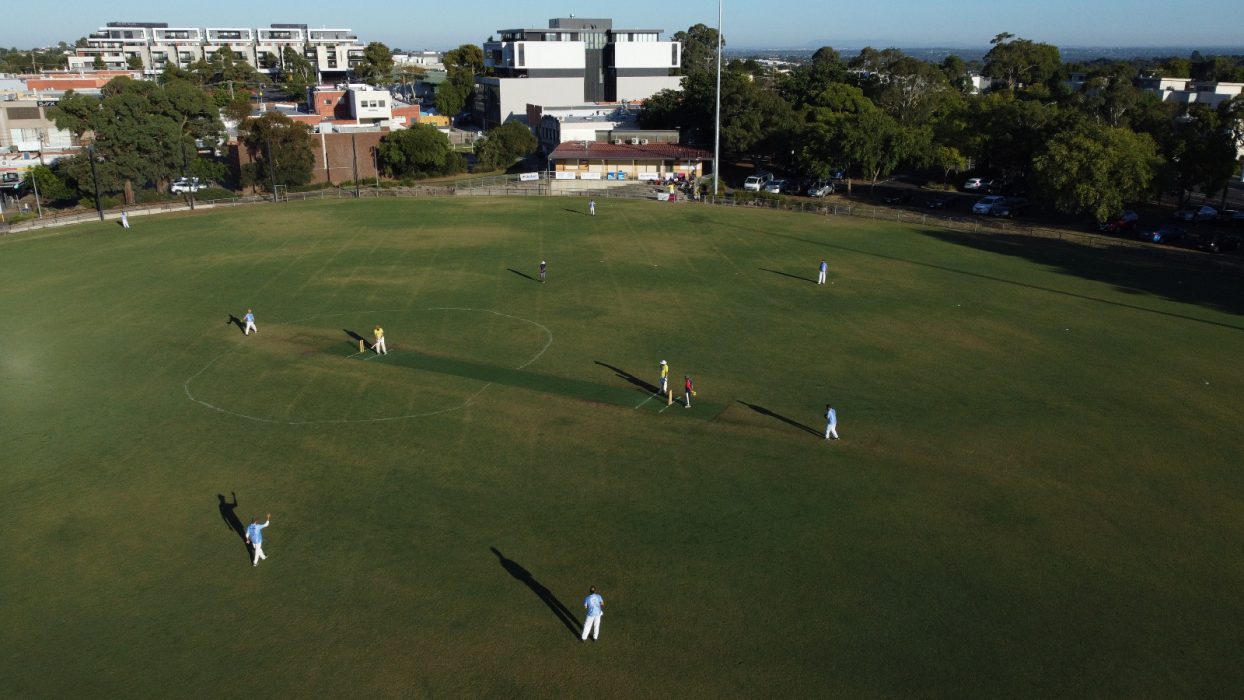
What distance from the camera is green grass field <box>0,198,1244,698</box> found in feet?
56.3

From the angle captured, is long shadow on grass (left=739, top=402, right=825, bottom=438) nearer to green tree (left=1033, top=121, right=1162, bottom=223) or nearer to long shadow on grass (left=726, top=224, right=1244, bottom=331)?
long shadow on grass (left=726, top=224, right=1244, bottom=331)

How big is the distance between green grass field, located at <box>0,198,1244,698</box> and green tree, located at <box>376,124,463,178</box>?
45081 millimetres

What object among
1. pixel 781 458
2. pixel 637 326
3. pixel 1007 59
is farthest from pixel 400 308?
pixel 1007 59

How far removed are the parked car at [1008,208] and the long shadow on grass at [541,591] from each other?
6106cm

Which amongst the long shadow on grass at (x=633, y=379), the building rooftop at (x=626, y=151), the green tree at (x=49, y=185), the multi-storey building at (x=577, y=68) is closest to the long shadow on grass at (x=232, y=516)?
the long shadow on grass at (x=633, y=379)

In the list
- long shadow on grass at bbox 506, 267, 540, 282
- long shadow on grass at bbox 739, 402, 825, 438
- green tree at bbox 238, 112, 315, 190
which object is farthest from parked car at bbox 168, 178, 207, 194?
long shadow on grass at bbox 739, 402, 825, 438

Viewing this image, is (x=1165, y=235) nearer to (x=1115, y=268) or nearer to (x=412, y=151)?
(x=1115, y=268)

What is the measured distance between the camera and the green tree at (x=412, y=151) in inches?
3457

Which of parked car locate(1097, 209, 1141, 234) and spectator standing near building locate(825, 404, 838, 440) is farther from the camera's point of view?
parked car locate(1097, 209, 1141, 234)

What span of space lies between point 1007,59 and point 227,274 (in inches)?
5631

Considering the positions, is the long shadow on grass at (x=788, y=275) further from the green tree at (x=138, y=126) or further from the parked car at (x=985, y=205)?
the green tree at (x=138, y=126)

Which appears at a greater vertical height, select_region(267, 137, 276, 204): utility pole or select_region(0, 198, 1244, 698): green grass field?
select_region(267, 137, 276, 204): utility pole

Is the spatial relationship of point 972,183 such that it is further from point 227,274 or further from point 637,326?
point 227,274

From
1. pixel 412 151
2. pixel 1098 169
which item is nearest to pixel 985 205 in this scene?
pixel 1098 169
